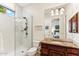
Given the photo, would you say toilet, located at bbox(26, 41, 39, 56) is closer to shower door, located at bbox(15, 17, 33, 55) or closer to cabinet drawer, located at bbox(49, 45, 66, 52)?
shower door, located at bbox(15, 17, 33, 55)

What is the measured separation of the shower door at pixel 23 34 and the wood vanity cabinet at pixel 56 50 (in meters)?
0.22

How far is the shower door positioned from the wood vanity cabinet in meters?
0.22

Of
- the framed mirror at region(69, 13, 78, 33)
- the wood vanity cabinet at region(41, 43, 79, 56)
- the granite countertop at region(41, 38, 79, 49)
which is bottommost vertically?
the wood vanity cabinet at region(41, 43, 79, 56)

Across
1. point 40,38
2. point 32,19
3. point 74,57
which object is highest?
point 32,19

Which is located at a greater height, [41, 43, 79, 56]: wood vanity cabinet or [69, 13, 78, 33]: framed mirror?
[69, 13, 78, 33]: framed mirror

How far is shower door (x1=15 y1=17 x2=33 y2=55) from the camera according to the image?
1.86 meters

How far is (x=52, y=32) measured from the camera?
1844 millimetres

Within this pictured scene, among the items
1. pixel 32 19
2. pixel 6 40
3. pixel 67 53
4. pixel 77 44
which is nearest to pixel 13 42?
pixel 6 40

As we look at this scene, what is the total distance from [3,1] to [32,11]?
1.43 feet

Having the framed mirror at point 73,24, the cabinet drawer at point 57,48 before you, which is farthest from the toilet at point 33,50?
the framed mirror at point 73,24

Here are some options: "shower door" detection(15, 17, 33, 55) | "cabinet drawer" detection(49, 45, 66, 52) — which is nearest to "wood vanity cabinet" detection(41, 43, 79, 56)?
"cabinet drawer" detection(49, 45, 66, 52)

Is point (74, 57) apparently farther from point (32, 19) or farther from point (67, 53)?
point (32, 19)

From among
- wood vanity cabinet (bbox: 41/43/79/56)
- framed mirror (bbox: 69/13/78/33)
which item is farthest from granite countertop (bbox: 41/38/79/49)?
framed mirror (bbox: 69/13/78/33)

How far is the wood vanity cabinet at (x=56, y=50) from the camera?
5.82ft
